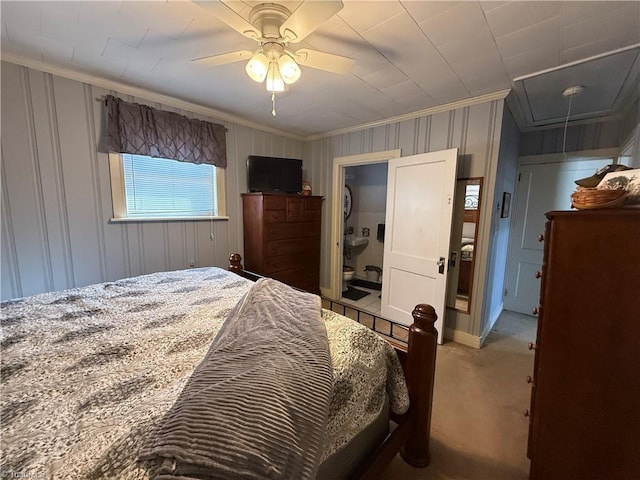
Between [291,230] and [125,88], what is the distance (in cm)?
214

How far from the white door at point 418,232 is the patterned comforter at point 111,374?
5.23 ft

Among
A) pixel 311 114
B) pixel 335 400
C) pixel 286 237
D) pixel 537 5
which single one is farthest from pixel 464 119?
pixel 335 400

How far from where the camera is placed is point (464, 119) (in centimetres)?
249

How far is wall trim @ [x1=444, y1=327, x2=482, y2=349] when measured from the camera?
2.58m

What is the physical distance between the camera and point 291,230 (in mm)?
3381

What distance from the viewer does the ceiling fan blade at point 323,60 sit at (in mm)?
1387

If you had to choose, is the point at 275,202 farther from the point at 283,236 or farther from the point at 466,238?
the point at 466,238

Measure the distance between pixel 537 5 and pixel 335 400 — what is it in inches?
82.7

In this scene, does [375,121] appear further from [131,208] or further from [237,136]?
[131,208]

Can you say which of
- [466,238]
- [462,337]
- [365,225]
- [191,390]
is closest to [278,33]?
[191,390]

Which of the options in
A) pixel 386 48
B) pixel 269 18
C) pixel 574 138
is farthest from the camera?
Result: pixel 574 138

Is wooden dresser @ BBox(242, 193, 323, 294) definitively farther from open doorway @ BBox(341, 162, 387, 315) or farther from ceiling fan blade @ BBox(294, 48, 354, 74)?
ceiling fan blade @ BBox(294, 48, 354, 74)

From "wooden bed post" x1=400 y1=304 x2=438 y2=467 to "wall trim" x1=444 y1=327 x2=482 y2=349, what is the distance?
1.55 meters

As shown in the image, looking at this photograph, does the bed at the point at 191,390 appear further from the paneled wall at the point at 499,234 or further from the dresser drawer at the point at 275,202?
the paneled wall at the point at 499,234
